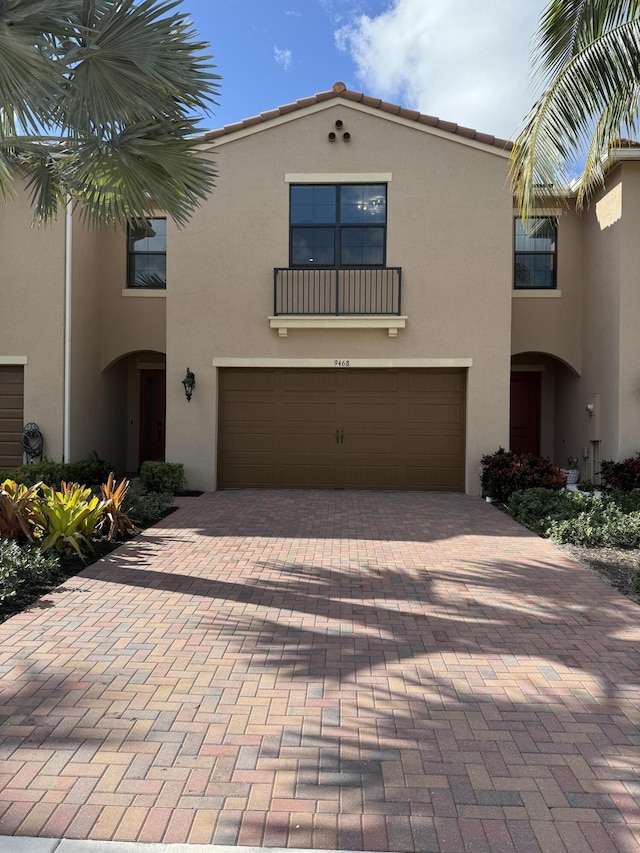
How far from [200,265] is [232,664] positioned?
1018 centimetres

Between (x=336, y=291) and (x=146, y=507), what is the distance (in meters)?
5.72

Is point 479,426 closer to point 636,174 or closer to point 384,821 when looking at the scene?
point 636,174

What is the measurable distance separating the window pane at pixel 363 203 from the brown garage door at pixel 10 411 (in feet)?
24.7

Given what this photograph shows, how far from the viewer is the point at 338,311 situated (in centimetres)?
1302

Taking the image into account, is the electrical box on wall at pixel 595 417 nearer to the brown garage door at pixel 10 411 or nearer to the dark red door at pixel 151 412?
the dark red door at pixel 151 412

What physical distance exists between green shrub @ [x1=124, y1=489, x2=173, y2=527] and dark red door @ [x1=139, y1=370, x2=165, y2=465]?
15.9ft

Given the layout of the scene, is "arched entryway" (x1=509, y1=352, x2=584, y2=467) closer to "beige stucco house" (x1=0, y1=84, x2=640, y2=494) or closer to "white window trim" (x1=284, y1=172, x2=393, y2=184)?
"beige stucco house" (x1=0, y1=84, x2=640, y2=494)

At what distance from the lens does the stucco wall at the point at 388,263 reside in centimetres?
1294

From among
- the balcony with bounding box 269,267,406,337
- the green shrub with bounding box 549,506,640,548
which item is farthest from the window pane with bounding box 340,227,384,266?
the green shrub with bounding box 549,506,640,548

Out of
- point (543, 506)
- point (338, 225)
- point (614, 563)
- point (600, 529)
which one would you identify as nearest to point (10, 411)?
point (338, 225)

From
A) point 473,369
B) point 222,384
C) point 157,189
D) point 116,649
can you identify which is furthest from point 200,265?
Answer: point 116,649

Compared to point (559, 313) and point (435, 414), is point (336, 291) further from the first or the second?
point (559, 313)

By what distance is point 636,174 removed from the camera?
40.5 feet

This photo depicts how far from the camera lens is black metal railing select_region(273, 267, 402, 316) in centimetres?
1299
